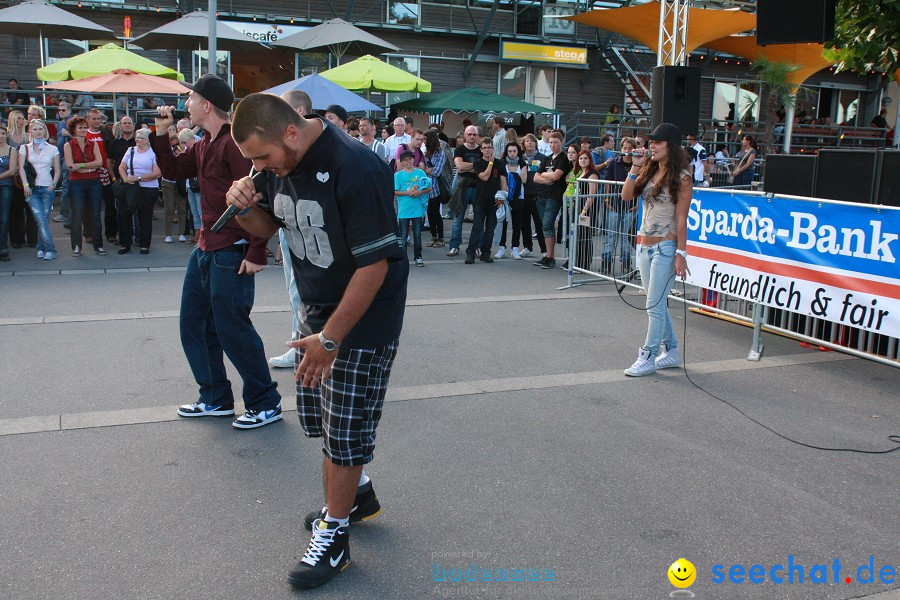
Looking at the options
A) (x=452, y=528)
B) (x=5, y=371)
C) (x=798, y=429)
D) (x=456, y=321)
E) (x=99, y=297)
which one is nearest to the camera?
(x=452, y=528)

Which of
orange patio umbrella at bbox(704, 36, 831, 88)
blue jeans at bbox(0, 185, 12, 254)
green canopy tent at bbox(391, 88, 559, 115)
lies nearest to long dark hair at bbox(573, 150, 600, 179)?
blue jeans at bbox(0, 185, 12, 254)

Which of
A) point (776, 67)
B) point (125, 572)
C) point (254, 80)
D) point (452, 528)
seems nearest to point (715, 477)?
point (452, 528)

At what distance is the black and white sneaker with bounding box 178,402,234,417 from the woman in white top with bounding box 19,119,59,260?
23.6 feet

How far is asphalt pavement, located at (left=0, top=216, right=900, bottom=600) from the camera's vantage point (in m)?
3.42

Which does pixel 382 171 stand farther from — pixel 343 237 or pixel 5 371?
pixel 5 371

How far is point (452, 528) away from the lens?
3801mm

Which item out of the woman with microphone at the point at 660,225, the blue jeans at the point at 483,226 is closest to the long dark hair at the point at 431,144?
the blue jeans at the point at 483,226

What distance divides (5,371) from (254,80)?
2013cm

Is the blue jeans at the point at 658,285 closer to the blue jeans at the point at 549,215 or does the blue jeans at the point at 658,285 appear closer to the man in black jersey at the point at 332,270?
the man in black jersey at the point at 332,270

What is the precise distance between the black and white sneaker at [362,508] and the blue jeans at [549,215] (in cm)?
823

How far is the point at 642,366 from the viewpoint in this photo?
20.7ft

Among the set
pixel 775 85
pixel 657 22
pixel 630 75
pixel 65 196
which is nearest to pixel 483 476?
pixel 65 196

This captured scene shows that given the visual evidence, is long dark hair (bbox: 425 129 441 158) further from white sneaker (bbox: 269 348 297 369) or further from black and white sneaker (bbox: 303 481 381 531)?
black and white sneaker (bbox: 303 481 381 531)

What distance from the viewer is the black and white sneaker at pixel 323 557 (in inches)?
129
